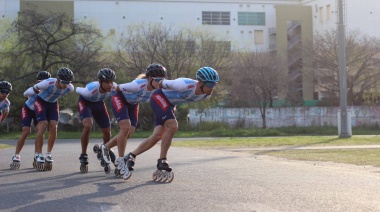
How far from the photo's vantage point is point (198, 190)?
8.20 meters

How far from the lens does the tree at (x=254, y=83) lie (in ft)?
151

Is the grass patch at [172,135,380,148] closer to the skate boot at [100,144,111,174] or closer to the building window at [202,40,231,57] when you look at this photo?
the skate boot at [100,144,111,174]

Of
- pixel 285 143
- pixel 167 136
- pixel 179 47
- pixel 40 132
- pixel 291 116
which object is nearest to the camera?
pixel 167 136

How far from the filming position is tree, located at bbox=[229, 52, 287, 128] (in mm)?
45969

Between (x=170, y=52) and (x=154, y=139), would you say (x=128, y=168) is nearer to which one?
(x=154, y=139)

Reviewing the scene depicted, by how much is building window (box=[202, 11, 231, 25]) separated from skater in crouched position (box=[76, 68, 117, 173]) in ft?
195

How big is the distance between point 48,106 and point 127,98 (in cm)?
250

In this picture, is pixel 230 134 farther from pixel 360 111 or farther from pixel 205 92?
pixel 205 92

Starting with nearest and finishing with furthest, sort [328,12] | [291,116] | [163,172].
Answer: [163,172] → [291,116] → [328,12]

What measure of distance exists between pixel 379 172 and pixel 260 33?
61.5m

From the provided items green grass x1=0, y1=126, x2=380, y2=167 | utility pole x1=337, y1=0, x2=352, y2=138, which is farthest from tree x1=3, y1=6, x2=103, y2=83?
utility pole x1=337, y1=0, x2=352, y2=138

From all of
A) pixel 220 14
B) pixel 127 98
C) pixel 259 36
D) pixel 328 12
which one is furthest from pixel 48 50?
pixel 328 12

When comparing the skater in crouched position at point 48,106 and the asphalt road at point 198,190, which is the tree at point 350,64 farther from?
the skater in crouched position at point 48,106

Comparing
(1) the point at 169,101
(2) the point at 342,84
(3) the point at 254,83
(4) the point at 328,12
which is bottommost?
(1) the point at 169,101
